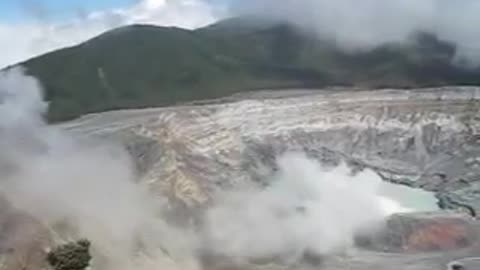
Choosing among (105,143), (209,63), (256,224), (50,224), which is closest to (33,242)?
(50,224)

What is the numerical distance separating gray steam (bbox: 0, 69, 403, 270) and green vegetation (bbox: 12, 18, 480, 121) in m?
41.0

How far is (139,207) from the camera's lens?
219ft

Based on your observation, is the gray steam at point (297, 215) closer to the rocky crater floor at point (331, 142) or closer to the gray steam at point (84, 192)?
the rocky crater floor at point (331, 142)

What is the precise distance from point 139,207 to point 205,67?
79.4 metres

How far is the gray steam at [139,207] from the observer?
56.7 metres

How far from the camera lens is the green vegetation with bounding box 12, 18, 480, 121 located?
13012cm

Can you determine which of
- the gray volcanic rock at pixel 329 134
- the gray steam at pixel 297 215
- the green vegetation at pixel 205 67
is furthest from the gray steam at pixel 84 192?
the green vegetation at pixel 205 67

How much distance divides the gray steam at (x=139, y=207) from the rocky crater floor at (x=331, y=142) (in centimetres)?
261

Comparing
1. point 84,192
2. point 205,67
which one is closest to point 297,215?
point 84,192

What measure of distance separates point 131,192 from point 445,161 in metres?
43.8

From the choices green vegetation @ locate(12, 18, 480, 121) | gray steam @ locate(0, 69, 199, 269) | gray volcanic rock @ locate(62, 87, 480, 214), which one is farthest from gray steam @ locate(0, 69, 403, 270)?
green vegetation @ locate(12, 18, 480, 121)

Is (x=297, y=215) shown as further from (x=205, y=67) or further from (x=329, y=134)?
(x=205, y=67)

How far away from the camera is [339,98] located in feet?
361

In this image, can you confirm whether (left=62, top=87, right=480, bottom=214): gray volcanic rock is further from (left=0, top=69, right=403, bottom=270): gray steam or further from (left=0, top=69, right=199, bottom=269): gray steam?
(left=0, top=69, right=199, bottom=269): gray steam
